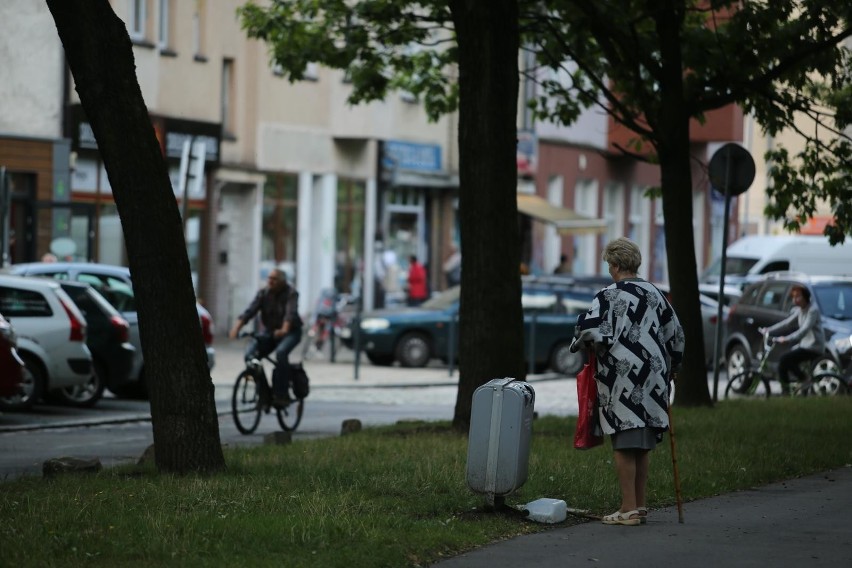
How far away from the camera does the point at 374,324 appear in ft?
108

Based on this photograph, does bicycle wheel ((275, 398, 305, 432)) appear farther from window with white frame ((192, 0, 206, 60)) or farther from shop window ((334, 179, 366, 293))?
shop window ((334, 179, 366, 293))

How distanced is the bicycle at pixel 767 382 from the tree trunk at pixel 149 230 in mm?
13497

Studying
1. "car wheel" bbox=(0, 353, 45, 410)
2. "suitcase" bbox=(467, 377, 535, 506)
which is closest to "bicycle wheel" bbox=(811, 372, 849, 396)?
"car wheel" bbox=(0, 353, 45, 410)

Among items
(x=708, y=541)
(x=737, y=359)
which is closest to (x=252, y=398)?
(x=708, y=541)

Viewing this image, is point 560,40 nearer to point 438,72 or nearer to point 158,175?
point 438,72

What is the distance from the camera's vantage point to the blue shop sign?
4756 centimetres

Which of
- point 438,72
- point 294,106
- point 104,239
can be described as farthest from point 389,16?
point 294,106

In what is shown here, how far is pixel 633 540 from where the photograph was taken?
10.4m

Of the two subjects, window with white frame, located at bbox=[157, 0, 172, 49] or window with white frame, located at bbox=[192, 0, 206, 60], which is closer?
window with white frame, located at bbox=[157, 0, 172, 49]

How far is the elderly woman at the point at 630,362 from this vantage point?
10977 millimetres

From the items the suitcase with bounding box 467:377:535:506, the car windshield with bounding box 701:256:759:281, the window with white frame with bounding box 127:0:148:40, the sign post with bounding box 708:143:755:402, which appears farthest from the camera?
the car windshield with bounding box 701:256:759:281

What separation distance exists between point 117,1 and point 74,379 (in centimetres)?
1569

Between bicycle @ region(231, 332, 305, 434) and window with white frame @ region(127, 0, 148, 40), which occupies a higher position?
window with white frame @ region(127, 0, 148, 40)

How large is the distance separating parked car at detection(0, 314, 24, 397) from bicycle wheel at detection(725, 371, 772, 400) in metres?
10.2
